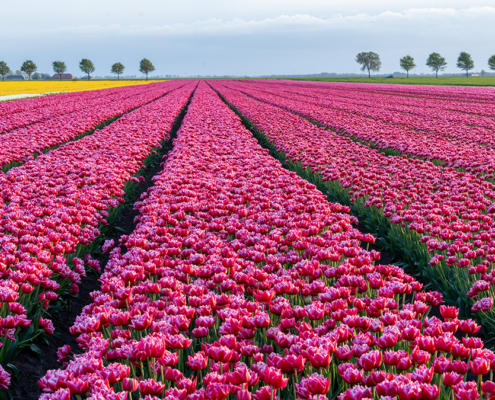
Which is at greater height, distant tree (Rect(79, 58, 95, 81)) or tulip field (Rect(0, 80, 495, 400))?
distant tree (Rect(79, 58, 95, 81))

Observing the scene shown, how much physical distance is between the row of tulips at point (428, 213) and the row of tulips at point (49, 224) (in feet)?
14.1

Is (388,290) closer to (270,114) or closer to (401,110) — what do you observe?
(270,114)

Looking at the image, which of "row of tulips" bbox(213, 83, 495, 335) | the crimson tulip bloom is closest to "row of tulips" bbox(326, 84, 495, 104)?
"row of tulips" bbox(213, 83, 495, 335)

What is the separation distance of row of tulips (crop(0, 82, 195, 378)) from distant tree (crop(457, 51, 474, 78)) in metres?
154

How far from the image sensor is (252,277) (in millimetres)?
4070

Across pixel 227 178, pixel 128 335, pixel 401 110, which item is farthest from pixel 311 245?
pixel 401 110

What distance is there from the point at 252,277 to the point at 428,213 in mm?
3571

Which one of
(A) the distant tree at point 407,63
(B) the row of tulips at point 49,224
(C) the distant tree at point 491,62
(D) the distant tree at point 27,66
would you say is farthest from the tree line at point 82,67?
(B) the row of tulips at point 49,224

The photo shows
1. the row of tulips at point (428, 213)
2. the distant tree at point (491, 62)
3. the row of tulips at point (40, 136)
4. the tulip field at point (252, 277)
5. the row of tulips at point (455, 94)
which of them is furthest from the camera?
the distant tree at point (491, 62)

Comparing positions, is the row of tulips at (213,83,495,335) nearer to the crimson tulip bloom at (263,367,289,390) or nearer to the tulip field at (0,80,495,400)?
the tulip field at (0,80,495,400)

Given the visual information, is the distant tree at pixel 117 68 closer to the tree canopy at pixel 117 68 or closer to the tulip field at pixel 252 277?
the tree canopy at pixel 117 68

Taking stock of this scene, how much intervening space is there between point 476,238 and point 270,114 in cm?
1827

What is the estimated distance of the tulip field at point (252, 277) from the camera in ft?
8.11

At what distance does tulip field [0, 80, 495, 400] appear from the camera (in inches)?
97.3
